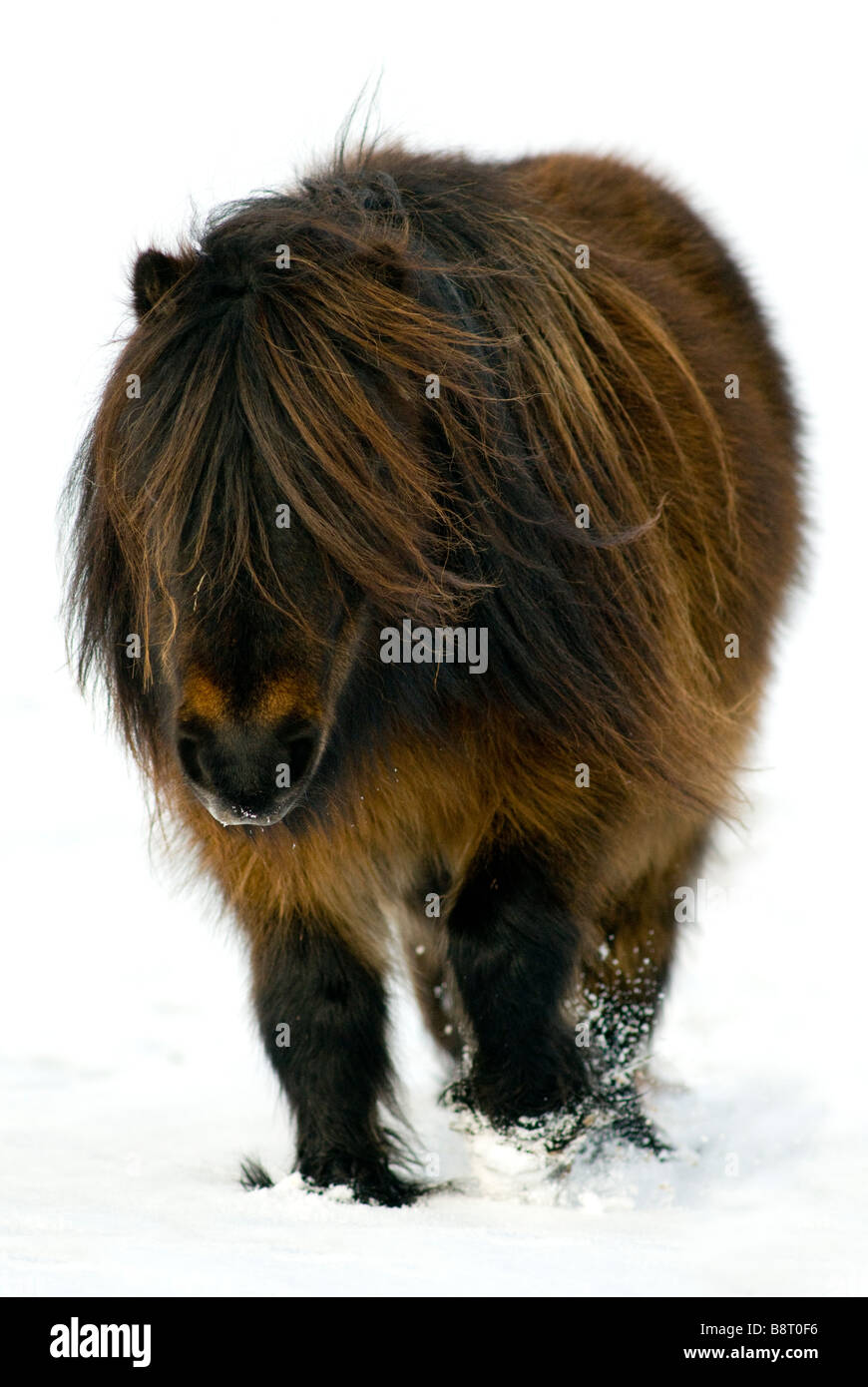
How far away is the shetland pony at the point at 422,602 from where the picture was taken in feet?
9.04

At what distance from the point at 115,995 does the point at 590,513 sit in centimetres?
295

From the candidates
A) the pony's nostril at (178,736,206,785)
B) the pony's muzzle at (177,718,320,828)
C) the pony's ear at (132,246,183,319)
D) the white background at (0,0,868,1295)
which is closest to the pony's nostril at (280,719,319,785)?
the pony's muzzle at (177,718,320,828)

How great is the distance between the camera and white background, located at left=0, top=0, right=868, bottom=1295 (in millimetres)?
3057

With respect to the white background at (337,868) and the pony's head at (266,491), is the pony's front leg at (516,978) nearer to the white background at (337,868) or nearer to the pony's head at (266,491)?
the white background at (337,868)

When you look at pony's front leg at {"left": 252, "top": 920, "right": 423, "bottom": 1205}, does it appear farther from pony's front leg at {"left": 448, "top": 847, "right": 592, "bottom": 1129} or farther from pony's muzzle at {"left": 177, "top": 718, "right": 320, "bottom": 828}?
pony's muzzle at {"left": 177, "top": 718, "right": 320, "bottom": 828}

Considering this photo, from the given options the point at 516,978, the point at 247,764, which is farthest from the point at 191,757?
the point at 516,978

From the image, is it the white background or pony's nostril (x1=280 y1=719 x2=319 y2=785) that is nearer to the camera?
pony's nostril (x1=280 y1=719 x2=319 y2=785)

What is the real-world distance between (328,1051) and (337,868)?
39 centimetres

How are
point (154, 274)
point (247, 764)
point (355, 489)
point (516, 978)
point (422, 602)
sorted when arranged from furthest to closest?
point (516, 978) → point (154, 274) → point (422, 602) → point (355, 489) → point (247, 764)

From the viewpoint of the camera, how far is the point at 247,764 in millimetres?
2641

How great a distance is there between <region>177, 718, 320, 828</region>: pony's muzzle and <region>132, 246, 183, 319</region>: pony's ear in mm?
888

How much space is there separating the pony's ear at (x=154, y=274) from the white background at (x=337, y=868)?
0.37m

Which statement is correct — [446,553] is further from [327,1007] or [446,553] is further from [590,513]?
[327,1007]

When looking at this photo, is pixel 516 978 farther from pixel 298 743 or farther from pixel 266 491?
pixel 266 491
